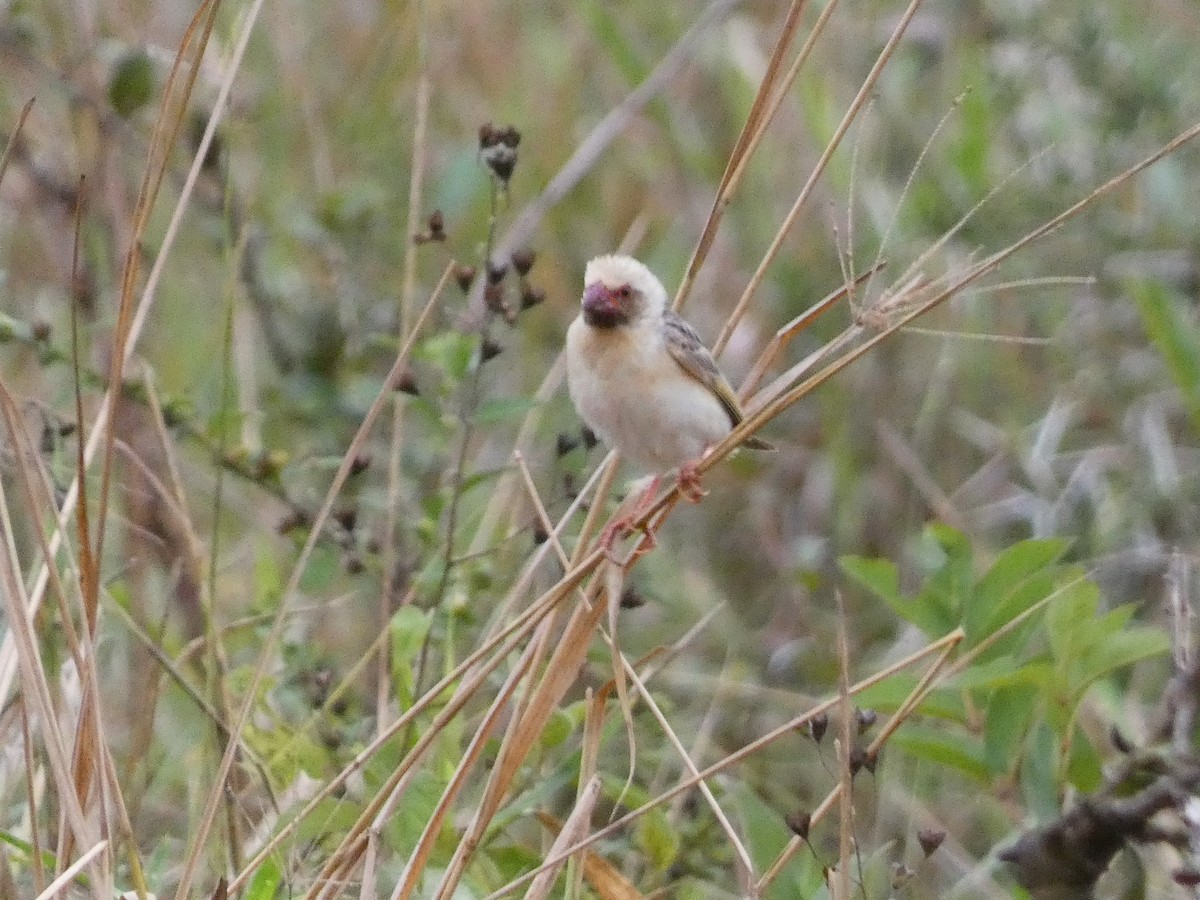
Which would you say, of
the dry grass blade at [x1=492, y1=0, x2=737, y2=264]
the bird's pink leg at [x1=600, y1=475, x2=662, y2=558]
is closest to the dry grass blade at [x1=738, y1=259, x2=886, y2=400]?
the bird's pink leg at [x1=600, y1=475, x2=662, y2=558]

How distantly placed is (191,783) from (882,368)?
9.33 feet

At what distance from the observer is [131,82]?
414cm

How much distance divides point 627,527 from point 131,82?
2016 mm

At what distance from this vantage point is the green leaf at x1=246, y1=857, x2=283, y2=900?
224 centimetres

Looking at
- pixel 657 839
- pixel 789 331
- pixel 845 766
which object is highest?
pixel 789 331

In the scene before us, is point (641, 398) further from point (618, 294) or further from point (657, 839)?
point (657, 839)

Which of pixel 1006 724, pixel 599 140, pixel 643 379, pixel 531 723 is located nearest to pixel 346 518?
pixel 643 379

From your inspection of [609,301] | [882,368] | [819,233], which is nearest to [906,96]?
[819,233]

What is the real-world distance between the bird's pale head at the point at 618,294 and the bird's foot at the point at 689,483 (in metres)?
0.34

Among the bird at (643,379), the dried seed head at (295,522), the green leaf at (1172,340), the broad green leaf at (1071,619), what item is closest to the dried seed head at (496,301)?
the bird at (643,379)

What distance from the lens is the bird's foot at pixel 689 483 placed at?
282 cm

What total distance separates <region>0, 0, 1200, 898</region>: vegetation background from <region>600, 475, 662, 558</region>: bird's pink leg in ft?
0.37

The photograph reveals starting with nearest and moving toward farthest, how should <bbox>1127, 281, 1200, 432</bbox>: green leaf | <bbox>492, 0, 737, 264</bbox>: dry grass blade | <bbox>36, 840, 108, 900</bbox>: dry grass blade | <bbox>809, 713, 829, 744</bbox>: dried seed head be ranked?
<bbox>36, 840, 108, 900</bbox>: dry grass blade < <bbox>809, 713, 829, 744</bbox>: dried seed head < <bbox>1127, 281, 1200, 432</bbox>: green leaf < <bbox>492, 0, 737, 264</bbox>: dry grass blade

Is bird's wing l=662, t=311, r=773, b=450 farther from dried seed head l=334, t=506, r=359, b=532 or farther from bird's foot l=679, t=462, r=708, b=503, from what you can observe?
dried seed head l=334, t=506, r=359, b=532
